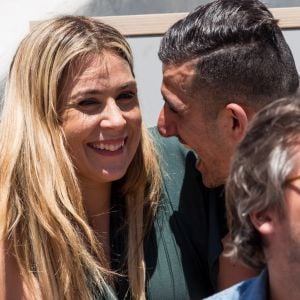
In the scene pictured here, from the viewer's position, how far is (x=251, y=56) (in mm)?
2566

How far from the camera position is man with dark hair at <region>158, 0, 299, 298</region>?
8.43ft

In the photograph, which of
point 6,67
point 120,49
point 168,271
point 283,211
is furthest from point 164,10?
point 283,211

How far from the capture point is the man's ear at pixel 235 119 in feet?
8.40

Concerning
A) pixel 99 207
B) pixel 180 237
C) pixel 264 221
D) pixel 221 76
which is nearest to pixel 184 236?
pixel 180 237

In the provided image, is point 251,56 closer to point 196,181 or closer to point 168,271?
point 196,181

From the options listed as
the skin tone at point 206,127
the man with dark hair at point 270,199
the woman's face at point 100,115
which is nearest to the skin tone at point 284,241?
the man with dark hair at point 270,199

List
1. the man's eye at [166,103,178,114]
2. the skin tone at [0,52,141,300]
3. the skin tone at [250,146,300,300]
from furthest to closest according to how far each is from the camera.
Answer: the man's eye at [166,103,178,114], the skin tone at [0,52,141,300], the skin tone at [250,146,300,300]

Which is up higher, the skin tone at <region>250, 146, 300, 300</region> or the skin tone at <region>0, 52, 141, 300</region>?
the skin tone at <region>0, 52, 141, 300</region>

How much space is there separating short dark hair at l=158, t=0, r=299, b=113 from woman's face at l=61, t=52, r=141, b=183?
0.19 m

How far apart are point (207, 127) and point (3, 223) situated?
2.06ft

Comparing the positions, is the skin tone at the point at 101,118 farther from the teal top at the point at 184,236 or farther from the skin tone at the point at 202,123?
the teal top at the point at 184,236

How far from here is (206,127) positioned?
2615 mm

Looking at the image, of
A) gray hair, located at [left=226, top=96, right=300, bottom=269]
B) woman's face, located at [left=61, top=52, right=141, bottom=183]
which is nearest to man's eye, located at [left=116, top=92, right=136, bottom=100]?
woman's face, located at [left=61, top=52, right=141, bottom=183]

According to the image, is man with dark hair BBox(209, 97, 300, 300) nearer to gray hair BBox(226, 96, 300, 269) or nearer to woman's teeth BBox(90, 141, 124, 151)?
gray hair BBox(226, 96, 300, 269)
